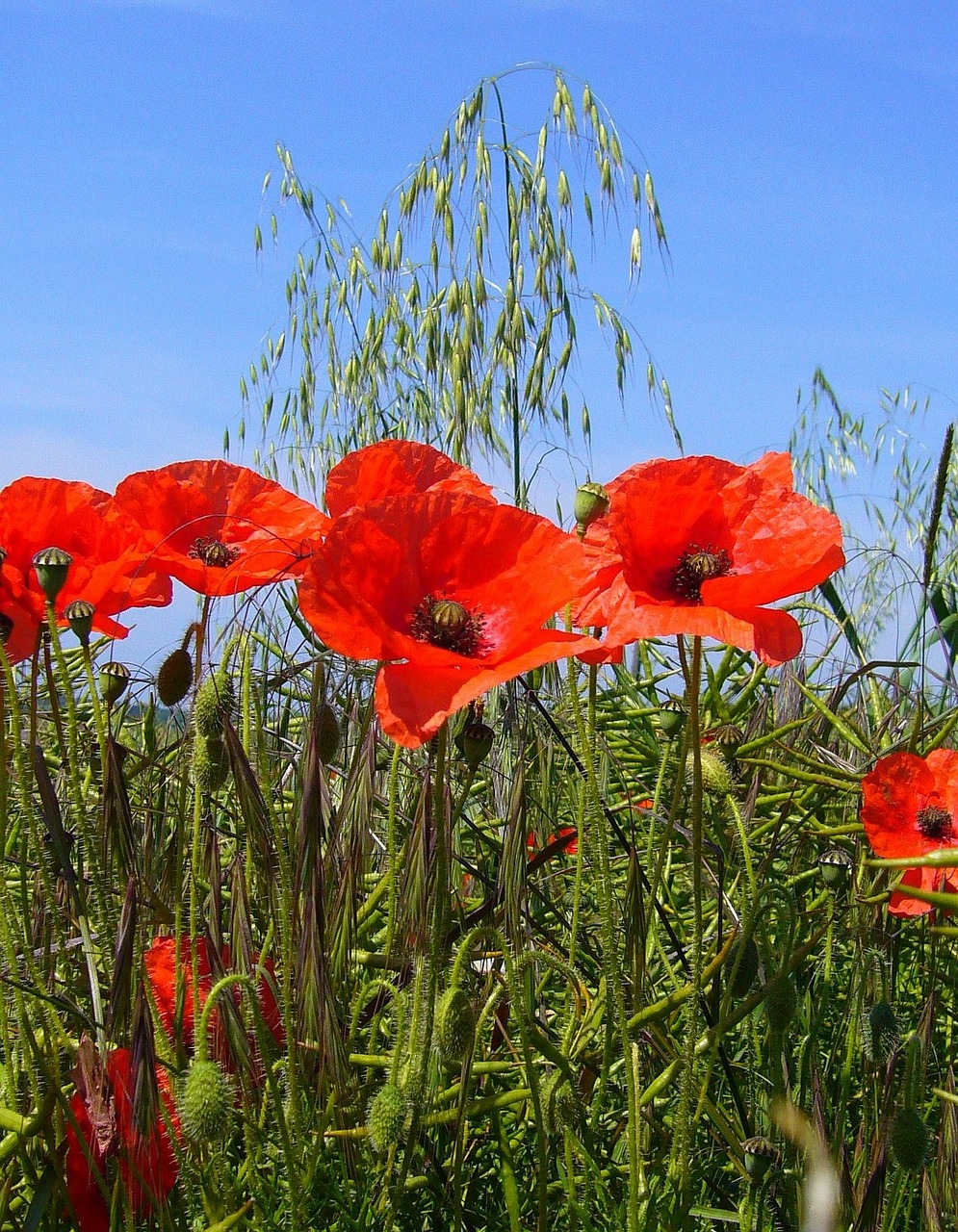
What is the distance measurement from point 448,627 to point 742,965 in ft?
1.34

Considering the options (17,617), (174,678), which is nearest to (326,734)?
(174,678)

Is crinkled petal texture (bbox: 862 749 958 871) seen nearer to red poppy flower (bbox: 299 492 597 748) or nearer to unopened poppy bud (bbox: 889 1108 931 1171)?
unopened poppy bud (bbox: 889 1108 931 1171)

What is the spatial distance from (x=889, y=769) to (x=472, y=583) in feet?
2.05

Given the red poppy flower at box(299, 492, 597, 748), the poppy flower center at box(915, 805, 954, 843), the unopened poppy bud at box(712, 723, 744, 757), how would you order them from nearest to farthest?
the red poppy flower at box(299, 492, 597, 748) → the poppy flower center at box(915, 805, 954, 843) → the unopened poppy bud at box(712, 723, 744, 757)

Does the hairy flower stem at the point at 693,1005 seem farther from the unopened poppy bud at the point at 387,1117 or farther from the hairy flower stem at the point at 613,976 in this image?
the unopened poppy bud at the point at 387,1117

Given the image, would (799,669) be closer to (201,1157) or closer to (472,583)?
(472,583)

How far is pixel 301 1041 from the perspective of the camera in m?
0.98

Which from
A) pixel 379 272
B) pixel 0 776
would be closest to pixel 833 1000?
pixel 0 776

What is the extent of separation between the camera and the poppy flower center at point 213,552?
1183 millimetres

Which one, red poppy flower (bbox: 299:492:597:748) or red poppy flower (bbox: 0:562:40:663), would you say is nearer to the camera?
red poppy flower (bbox: 299:492:597:748)

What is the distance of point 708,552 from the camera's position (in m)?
1.13

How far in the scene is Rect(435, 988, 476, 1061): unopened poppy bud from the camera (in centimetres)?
91

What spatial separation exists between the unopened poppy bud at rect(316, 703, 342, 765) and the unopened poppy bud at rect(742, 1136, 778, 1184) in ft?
1.51

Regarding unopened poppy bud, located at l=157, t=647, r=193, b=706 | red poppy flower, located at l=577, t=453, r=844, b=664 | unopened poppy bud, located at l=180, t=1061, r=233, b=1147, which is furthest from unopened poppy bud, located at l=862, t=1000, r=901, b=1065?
unopened poppy bud, located at l=157, t=647, r=193, b=706
